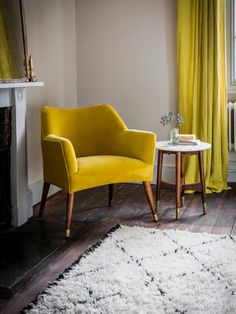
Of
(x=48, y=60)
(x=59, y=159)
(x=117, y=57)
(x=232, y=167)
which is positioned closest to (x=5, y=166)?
Result: (x=59, y=159)

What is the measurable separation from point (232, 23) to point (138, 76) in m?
0.97

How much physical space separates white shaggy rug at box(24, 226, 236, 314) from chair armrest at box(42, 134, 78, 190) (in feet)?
1.65

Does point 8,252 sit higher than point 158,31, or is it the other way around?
point 158,31

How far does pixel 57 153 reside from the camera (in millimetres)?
3467

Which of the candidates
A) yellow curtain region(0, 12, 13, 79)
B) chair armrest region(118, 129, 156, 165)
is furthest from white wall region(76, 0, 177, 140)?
yellow curtain region(0, 12, 13, 79)

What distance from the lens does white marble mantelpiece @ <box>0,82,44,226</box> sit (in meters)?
3.54

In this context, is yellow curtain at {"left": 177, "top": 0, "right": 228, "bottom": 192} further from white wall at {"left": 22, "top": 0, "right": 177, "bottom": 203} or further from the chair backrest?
the chair backrest

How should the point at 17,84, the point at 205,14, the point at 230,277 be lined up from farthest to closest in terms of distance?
the point at 205,14 → the point at 17,84 → the point at 230,277

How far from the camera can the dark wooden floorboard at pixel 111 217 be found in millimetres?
2947

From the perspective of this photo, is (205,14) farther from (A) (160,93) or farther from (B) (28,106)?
(B) (28,106)

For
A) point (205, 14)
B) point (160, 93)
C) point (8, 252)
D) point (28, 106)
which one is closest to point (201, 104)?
point (160, 93)

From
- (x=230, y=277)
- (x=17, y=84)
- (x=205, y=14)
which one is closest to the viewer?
(x=230, y=277)

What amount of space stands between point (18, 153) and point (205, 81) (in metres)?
1.81

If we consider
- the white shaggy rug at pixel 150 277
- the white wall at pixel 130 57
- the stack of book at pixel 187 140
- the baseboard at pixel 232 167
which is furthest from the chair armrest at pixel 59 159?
the baseboard at pixel 232 167
